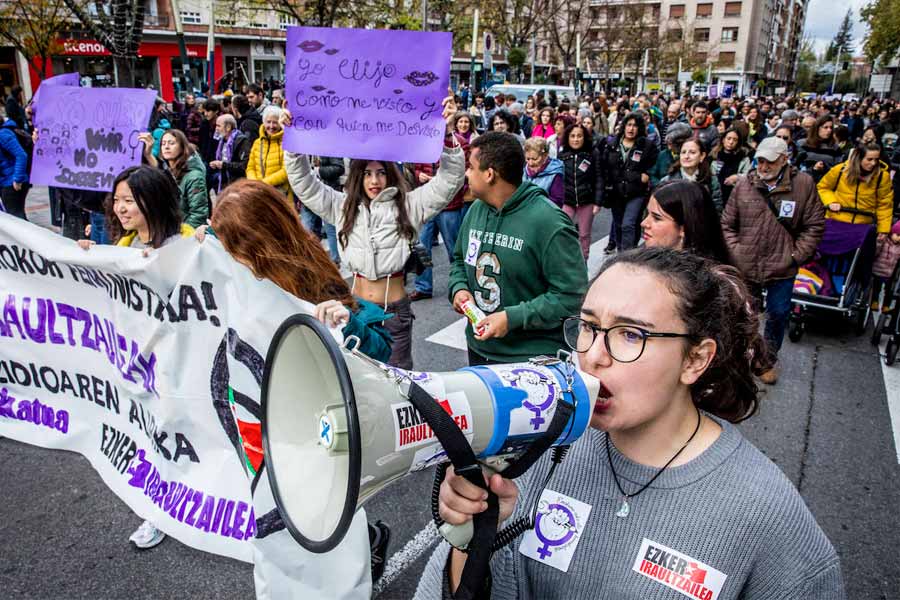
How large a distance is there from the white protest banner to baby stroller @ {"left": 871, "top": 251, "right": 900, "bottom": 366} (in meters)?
4.85

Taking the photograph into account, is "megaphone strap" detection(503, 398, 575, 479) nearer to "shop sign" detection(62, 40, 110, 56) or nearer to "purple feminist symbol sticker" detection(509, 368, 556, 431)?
"purple feminist symbol sticker" detection(509, 368, 556, 431)

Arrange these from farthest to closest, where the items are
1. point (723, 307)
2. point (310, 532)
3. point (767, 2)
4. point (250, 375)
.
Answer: point (767, 2) → point (250, 375) → point (723, 307) → point (310, 532)

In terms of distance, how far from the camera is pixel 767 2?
74.9 m

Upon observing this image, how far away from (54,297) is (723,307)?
3.24 metres

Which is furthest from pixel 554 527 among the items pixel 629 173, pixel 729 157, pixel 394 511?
pixel 729 157

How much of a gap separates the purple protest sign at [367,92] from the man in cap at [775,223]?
91.5 inches

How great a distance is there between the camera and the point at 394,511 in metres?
A: 3.17

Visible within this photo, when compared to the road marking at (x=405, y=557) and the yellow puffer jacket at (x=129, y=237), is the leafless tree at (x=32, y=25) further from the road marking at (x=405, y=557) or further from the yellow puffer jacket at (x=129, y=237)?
the road marking at (x=405, y=557)

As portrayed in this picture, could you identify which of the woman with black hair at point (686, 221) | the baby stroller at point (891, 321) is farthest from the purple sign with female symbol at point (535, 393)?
the baby stroller at point (891, 321)

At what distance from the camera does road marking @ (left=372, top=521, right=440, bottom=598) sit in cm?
270

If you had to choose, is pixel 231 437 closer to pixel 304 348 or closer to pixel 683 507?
pixel 304 348

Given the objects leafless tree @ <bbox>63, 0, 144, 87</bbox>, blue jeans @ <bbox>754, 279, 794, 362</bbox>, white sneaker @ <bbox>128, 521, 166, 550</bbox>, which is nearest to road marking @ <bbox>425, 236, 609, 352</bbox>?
blue jeans @ <bbox>754, 279, 794, 362</bbox>

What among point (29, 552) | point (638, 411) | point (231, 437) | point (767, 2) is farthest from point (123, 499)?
point (767, 2)

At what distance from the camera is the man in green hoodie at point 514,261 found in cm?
279
